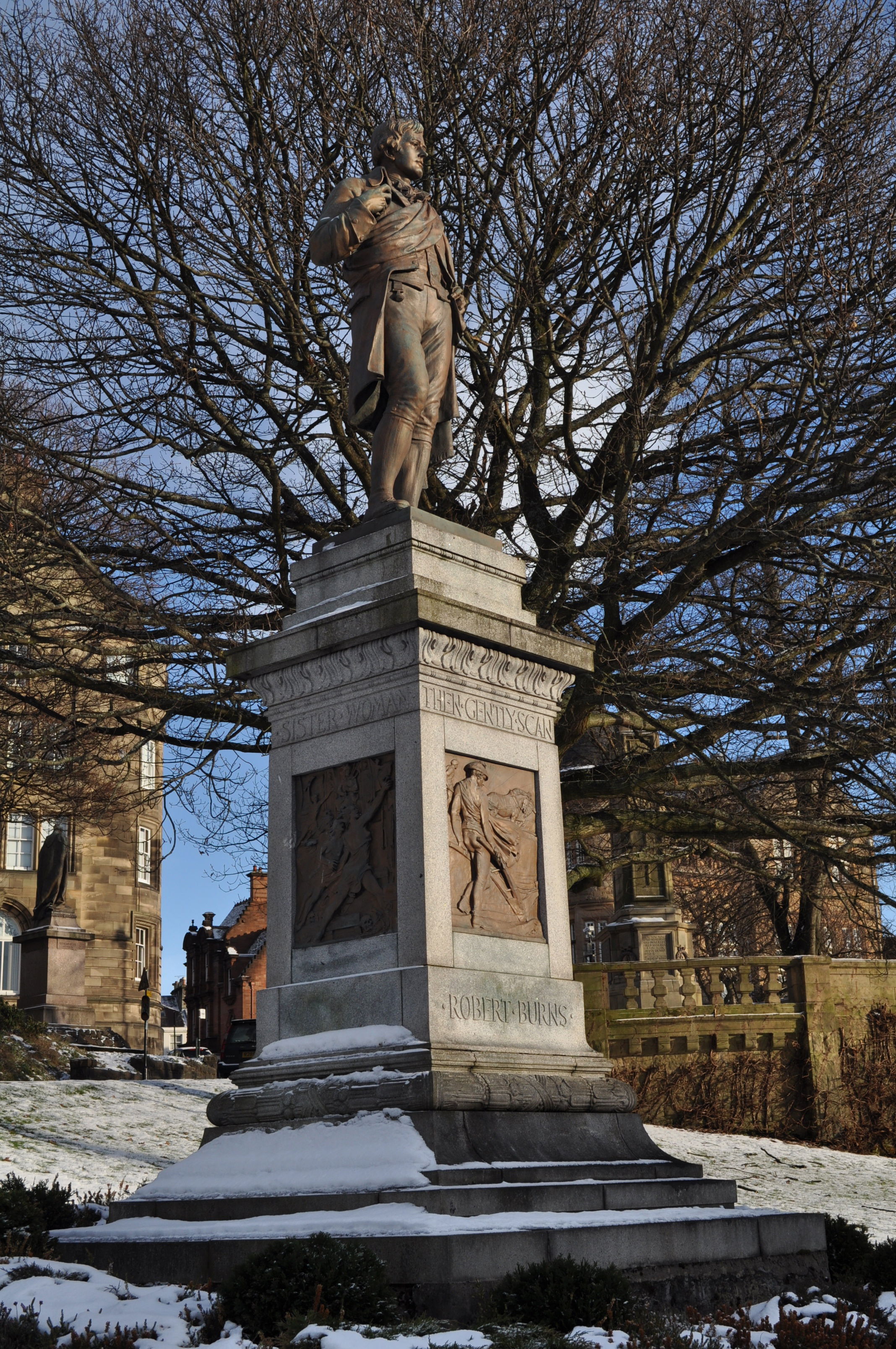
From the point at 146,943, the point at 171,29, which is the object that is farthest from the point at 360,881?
the point at 146,943

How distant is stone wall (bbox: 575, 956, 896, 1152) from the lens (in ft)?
74.3

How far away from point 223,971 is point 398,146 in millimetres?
69194

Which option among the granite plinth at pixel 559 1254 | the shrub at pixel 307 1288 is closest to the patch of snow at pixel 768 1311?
the granite plinth at pixel 559 1254

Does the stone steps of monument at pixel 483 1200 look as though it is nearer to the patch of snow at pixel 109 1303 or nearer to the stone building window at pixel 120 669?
the patch of snow at pixel 109 1303

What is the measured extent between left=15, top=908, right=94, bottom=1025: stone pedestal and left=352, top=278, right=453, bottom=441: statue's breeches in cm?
2879

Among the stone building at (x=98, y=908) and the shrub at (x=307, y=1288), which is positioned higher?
the stone building at (x=98, y=908)

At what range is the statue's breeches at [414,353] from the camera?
934cm

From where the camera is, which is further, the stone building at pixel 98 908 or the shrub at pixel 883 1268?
the stone building at pixel 98 908

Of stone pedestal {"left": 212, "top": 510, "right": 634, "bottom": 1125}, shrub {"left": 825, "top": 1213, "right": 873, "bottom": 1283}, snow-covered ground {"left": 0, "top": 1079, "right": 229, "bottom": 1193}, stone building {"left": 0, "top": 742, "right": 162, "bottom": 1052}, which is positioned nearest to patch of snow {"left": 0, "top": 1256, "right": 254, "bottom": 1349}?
stone pedestal {"left": 212, "top": 510, "right": 634, "bottom": 1125}

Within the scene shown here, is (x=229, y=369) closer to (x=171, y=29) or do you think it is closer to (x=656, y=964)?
(x=171, y=29)

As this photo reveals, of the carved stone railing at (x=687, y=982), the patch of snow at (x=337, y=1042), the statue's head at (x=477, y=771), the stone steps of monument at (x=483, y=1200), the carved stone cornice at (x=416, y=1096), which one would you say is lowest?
the stone steps of monument at (x=483, y=1200)

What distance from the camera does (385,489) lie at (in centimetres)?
936

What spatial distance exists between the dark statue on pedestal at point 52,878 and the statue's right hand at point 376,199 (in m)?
29.1

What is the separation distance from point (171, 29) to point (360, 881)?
10.9 metres
